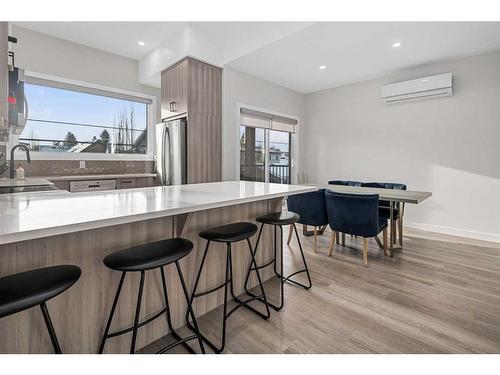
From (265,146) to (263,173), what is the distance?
531mm

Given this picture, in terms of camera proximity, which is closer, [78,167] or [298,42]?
[298,42]

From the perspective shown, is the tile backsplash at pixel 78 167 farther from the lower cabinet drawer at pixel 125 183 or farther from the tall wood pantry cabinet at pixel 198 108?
the tall wood pantry cabinet at pixel 198 108

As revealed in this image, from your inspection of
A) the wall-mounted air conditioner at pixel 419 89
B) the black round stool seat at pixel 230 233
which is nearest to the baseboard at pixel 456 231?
the wall-mounted air conditioner at pixel 419 89

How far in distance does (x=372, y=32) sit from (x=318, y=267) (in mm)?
2785

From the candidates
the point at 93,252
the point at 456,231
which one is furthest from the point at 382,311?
the point at 456,231

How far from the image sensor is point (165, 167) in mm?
3883

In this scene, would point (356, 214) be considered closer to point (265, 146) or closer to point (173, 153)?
point (173, 153)

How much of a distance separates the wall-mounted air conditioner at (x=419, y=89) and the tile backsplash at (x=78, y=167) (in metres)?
4.35

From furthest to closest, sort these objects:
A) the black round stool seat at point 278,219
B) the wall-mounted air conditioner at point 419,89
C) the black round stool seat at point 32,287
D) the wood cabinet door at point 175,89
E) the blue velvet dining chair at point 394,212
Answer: the wall-mounted air conditioner at point 419,89 → the wood cabinet door at point 175,89 → the blue velvet dining chair at point 394,212 → the black round stool seat at point 278,219 → the black round stool seat at point 32,287

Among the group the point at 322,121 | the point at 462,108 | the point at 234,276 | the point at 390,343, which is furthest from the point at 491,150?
the point at 234,276

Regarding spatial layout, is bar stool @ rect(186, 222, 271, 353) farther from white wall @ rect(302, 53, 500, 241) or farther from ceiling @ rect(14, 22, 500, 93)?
white wall @ rect(302, 53, 500, 241)

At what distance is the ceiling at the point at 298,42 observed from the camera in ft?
9.94

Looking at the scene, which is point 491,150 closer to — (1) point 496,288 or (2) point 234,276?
(1) point 496,288

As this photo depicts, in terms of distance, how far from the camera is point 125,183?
13.3 ft
